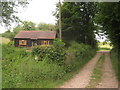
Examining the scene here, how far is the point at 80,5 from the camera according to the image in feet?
75.0

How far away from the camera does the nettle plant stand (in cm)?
829

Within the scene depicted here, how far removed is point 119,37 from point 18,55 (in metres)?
7.10

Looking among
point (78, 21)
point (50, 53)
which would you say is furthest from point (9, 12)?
point (78, 21)

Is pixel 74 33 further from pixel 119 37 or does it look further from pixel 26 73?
pixel 26 73

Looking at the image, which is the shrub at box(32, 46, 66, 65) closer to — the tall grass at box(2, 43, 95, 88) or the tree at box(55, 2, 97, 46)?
the tall grass at box(2, 43, 95, 88)

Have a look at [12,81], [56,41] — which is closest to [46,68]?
[12,81]

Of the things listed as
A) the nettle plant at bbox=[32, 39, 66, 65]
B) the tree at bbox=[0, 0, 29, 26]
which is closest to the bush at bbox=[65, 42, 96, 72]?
the nettle plant at bbox=[32, 39, 66, 65]

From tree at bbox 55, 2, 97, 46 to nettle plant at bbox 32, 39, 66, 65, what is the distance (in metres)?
12.9

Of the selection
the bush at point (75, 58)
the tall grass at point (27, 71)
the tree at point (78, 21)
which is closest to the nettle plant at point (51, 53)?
the tall grass at point (27, 71)

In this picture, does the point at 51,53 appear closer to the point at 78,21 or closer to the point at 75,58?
the point at 75,58

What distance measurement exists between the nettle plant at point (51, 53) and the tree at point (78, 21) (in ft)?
42.5

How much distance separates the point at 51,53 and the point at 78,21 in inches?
608

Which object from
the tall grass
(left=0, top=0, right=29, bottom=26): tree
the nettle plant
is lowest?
the tall grass

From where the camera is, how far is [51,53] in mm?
8414
